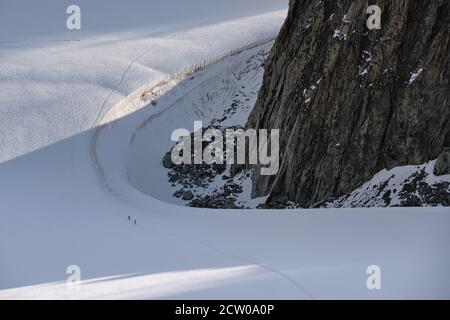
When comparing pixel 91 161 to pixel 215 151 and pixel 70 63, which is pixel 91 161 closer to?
pixel 215 151

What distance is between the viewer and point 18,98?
95.8 feet

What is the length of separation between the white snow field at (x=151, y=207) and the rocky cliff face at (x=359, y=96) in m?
4.25

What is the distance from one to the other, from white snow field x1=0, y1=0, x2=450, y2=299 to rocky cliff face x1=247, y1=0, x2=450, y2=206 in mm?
4255

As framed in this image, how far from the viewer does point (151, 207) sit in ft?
68.5

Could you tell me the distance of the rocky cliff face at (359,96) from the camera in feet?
65.4

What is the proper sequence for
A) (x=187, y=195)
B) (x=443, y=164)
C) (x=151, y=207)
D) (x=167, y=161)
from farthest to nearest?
(x=167, y=161) < (x=187, y=195) < (x=151, y=207) < (x=443, y=164)

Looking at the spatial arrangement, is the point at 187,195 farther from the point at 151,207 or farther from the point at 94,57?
the point at 94,57

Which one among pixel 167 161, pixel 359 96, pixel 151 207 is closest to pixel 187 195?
pixel 167 161

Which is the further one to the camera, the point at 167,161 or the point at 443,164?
the point at 167,161

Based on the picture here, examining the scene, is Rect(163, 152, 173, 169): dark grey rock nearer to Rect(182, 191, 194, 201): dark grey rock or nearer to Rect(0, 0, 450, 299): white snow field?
Rect(0, 0, 450, 299): white snow field

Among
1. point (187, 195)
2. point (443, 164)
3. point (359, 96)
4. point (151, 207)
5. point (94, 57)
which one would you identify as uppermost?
point (94, 57)

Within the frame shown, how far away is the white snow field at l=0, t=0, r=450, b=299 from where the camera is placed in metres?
10.9

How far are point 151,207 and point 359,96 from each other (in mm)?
6837

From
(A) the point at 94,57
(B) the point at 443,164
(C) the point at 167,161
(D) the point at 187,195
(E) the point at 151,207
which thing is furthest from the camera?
(A) the point at 94,57
